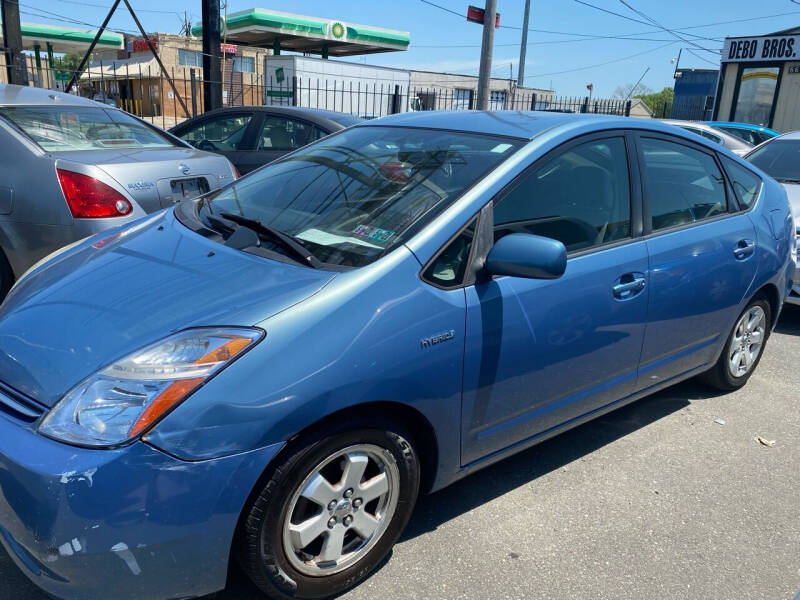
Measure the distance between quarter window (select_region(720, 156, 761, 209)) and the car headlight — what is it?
Result: 3141 mm

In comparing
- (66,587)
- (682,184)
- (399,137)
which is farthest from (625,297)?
(66,587)

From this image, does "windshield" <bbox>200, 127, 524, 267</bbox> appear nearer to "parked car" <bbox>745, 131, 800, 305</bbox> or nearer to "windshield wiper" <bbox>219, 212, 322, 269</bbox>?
"windshield wiper" <bbox>219, 212, 322, 269</bbox>

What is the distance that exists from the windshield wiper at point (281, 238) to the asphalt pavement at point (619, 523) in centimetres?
117

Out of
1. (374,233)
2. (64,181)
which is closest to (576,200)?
(374,233)

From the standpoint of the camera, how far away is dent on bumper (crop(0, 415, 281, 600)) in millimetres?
1779

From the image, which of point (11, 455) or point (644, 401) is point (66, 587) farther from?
point (644, 401)

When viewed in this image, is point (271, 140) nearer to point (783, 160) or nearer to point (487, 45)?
point (783, 160)

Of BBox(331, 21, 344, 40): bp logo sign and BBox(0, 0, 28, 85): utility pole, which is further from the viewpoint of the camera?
BBox(331, 21, 344, 40): bp logo sign

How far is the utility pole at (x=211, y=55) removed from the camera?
10062mm

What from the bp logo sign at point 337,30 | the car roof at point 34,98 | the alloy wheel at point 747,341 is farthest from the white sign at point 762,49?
the car roof at point 34,98

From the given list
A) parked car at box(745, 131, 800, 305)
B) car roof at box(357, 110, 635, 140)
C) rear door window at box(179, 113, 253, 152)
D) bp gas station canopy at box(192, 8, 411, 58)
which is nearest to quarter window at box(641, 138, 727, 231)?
car roof at box(357, 110, 635, 140)

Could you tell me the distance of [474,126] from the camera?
312 centimetres

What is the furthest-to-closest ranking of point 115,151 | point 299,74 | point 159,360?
point 299,74 → point 115,151 → point 159,360

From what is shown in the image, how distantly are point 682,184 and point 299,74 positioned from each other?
17.5 m
